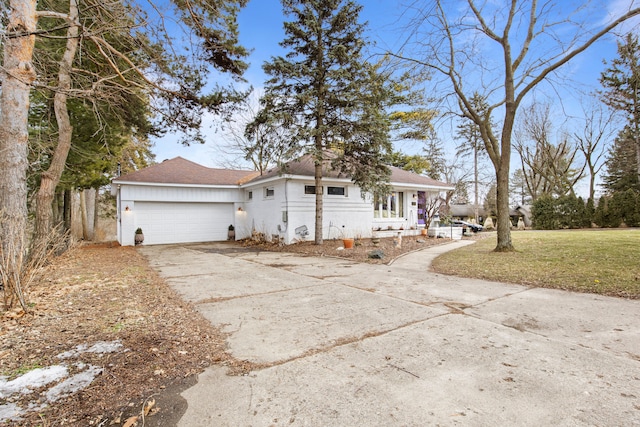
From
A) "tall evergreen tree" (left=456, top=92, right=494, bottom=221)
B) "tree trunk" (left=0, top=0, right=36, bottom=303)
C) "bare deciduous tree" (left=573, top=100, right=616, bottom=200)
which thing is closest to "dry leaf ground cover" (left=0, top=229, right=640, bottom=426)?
"tree trunk" (left=0, top=0, right=36, bottom=303)

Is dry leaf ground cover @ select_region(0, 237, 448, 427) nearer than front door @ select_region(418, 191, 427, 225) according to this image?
Yes

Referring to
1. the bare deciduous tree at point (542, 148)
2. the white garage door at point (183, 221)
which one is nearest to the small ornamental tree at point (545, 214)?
the bare deciduous tree at point (542, 148)

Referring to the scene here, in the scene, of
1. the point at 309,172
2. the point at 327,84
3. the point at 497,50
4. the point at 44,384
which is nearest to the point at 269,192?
the point at 309,172

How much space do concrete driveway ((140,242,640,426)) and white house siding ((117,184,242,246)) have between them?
10.8 meters

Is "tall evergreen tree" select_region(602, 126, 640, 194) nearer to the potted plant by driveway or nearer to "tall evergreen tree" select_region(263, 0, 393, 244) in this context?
"tall evergreen tree" select_region(263, 0, 393, 244)

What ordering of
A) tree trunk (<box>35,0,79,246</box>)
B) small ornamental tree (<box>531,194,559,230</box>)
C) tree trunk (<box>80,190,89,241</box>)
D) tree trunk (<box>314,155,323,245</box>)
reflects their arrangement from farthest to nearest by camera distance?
small ornamental tree (<box>531,194,559,230</box>)
tree trunk (<box>80,190,89,241</box>)
tree trunk (<box>314,155,323,245</box>)
tree trunk (<box>35,0,79,246</box>)

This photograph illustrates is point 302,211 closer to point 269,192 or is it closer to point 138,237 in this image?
point 269,192

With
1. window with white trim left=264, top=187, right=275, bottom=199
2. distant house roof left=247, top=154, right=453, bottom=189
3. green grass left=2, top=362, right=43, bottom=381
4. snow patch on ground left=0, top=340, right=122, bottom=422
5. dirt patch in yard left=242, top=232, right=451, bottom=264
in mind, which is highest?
distant house roof left=247, top=154, right=453, bottom=189

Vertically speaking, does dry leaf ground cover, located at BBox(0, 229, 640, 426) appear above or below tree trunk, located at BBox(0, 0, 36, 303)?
below

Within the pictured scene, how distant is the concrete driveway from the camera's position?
1939mm

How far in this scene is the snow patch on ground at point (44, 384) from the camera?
6.56 ft

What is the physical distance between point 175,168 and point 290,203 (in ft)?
25.2

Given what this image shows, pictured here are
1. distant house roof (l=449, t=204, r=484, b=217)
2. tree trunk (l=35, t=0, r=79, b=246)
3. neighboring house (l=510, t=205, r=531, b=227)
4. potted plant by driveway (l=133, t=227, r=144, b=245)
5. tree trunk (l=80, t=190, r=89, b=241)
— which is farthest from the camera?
distant house roof (l=449, t=204, r=484, b=217)

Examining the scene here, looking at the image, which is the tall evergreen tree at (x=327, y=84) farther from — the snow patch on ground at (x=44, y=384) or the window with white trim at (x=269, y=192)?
the snow patch on ground at (x=44, y=384)
